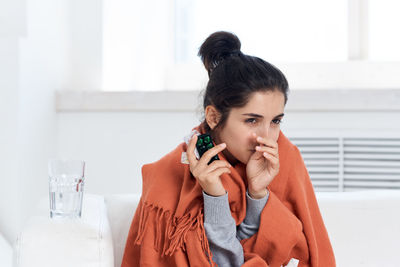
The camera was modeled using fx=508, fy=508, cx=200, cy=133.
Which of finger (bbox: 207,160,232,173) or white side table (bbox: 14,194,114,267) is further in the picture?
finger (bbox: 207,160,232,173)

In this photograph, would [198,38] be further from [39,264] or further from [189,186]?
[39,264]

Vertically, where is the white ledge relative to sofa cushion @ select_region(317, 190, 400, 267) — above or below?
above

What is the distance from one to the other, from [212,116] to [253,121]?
11cm

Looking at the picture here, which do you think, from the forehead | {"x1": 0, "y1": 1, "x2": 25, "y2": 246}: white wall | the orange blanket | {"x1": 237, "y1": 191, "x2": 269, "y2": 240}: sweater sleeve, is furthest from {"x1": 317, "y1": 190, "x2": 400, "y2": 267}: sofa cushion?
{"x1": 0, "y1": 1, "x2": 25, "y2": 246}: white wall

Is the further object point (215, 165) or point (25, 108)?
point (25, 108)

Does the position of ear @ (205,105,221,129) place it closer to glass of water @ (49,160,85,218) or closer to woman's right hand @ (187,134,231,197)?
woman's right hand @ (187,134,231,197)

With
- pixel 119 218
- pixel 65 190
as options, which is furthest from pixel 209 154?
pixel 119 218

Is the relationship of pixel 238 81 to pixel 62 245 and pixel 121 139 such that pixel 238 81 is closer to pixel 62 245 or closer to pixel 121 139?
pixel 62 245

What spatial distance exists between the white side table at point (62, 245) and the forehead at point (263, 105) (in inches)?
16.1

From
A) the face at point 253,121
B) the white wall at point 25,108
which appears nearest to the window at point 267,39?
the white wall at point 25,108

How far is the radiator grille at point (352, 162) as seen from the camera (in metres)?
2.17

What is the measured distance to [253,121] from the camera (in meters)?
1.14

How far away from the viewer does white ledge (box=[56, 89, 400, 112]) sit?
6.93 feet

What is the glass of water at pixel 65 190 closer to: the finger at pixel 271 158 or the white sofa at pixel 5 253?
the finger at pixel 271 158
